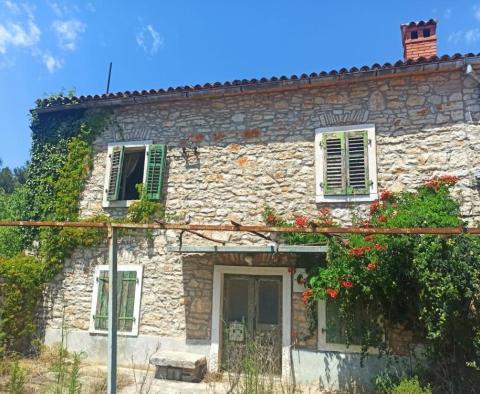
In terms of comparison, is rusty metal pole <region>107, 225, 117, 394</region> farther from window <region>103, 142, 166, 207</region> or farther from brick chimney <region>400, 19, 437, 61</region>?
brick chimney <region>400, 19, 437, 61</region>

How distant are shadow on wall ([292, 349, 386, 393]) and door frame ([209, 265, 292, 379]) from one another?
193 mm

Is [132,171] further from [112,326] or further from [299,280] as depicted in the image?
[112,326]

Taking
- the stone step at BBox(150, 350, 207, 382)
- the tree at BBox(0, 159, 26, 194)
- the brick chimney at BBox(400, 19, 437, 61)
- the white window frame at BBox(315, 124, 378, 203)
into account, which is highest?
the tree at BBox(0, 159, 26, 194)

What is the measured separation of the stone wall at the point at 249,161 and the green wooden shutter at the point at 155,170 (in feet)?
0.56

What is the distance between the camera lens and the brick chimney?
7.97 m

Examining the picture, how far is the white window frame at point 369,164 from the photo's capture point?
22.9 ft

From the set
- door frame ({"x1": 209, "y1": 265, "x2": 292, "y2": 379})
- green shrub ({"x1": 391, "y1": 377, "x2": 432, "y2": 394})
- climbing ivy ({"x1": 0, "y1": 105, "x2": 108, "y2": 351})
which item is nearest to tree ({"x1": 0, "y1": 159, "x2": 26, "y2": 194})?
climbing ivy ({"x1": 0, "y1": 105, "x2": 108, "y2": 351})

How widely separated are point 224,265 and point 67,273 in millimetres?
3300

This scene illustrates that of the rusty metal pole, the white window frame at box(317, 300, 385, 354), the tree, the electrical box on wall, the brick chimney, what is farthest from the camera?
the tree

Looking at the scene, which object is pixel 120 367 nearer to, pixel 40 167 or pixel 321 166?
pixel 40 167

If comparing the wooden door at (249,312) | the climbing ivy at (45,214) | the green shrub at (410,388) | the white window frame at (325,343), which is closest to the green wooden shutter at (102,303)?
the climbing ivy at (45,214)

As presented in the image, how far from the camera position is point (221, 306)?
24.4ft

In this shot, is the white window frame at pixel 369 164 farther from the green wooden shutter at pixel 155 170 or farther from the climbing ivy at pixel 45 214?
the climbing ivy at pixel 45 214

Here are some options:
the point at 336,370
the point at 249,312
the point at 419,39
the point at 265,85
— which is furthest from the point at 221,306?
the point at 419,39
